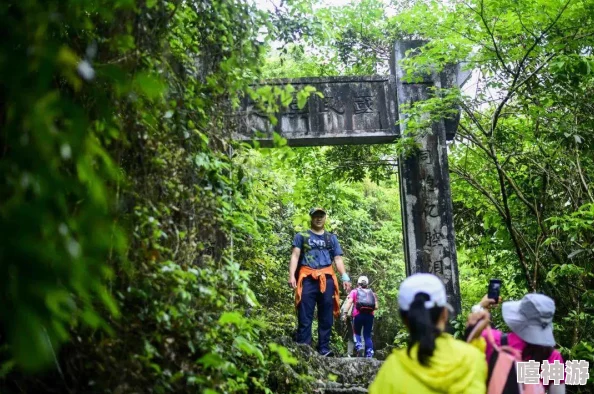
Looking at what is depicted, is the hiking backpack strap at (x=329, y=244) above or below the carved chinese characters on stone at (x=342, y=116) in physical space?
below

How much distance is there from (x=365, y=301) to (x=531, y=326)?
6.56 meters

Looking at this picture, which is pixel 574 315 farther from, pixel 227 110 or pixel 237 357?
pixel 227 110

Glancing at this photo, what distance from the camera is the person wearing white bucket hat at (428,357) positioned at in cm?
226

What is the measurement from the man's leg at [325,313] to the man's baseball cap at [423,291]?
4.06 metres

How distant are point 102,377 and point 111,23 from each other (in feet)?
5.55

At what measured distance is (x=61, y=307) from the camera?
5.91 ft

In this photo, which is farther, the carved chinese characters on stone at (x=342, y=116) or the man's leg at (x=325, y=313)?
the carved chinese characters on stone at (x=342, y=116)

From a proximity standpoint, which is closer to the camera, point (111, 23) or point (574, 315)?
point (111, 23)

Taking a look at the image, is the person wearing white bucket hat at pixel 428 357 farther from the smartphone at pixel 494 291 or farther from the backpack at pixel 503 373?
the smartphone at pixel 494 291

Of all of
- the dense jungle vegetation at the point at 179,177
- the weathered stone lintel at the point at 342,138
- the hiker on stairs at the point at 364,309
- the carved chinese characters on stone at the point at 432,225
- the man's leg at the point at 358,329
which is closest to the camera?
the dense jungle vegetation at the point at 179,177

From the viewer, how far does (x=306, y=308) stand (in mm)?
6355

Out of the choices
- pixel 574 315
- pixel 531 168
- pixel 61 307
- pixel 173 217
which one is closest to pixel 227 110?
pixel 173 217

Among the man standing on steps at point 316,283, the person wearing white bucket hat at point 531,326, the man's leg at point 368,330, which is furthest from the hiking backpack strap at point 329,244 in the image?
the person wearing white bucket hat at point 531,326

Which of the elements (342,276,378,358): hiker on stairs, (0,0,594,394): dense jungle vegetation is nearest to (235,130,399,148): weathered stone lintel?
(0,0,594,394): dense jungle vegetation
